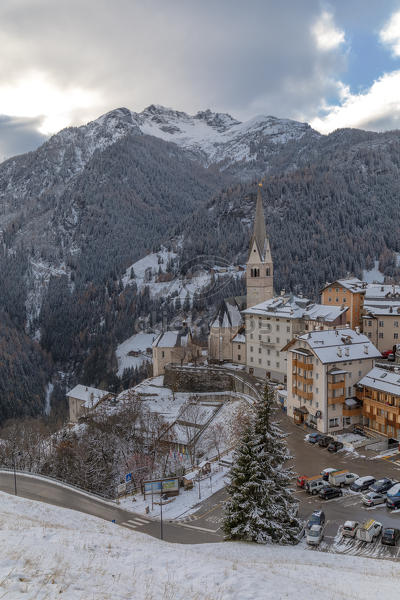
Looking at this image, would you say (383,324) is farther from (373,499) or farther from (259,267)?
(373,499)

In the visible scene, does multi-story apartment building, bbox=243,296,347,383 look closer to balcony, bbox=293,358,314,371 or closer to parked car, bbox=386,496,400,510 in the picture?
balcony, bbox=293,358,314,371

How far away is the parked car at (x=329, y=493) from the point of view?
36656 millimetres

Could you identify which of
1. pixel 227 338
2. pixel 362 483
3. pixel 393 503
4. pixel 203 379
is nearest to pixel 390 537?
pixel 393 503

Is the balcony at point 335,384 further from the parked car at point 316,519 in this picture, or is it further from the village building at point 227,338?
the village building at point 227,338

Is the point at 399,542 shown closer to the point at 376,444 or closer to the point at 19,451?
the point at 376,444

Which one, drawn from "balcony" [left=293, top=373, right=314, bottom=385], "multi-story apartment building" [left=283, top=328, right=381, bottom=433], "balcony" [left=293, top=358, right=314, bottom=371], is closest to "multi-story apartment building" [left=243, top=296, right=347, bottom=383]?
"multi-story apartment building" [left=283, top=328, right=381, bottom=433]

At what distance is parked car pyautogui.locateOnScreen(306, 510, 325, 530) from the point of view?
104ft

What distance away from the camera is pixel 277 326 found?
2938 inches

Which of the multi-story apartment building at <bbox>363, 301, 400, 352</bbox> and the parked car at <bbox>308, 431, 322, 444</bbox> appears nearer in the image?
the parked car at <bbox>308, 431, 322, 444</bbox>

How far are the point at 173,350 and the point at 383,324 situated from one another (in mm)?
37671

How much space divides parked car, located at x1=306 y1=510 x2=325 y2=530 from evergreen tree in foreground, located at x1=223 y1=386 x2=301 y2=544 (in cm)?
212

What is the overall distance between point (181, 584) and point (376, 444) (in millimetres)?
38538

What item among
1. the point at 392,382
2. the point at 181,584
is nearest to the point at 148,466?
the point at 392,382

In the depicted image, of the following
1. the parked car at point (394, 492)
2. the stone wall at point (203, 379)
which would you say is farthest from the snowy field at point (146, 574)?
the stone wall at point (203, 379)
